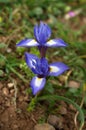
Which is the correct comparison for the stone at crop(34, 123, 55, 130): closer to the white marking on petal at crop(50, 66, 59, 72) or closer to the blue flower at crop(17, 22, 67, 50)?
the white marking on petal at crop(50, 66, 59, 72)

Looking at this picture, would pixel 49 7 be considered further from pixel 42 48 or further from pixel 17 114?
pixel 17 114

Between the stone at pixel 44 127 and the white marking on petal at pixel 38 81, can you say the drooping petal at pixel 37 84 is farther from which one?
the stone at pixel 44 127

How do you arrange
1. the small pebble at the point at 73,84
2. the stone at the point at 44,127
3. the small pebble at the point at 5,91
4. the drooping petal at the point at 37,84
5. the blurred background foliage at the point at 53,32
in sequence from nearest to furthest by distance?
the drooping petal at the point at 37,84 → the stone at the point at 44,127 → the small pebble at the point at 5,91 → the blurred background foliage at the point at 53,32 → the small pebble at the point at 73,84

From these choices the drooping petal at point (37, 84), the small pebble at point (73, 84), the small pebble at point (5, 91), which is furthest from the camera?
the small pebble at point (73, 84)

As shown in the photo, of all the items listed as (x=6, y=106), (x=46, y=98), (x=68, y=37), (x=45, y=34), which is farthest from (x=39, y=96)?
(x=68, y=37)

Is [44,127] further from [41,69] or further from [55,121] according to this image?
[41,69]

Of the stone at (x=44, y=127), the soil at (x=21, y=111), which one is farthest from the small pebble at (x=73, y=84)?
the stone at (x=44, y=127)

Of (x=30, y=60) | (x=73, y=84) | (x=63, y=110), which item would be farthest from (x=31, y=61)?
(x=73, y=84)
